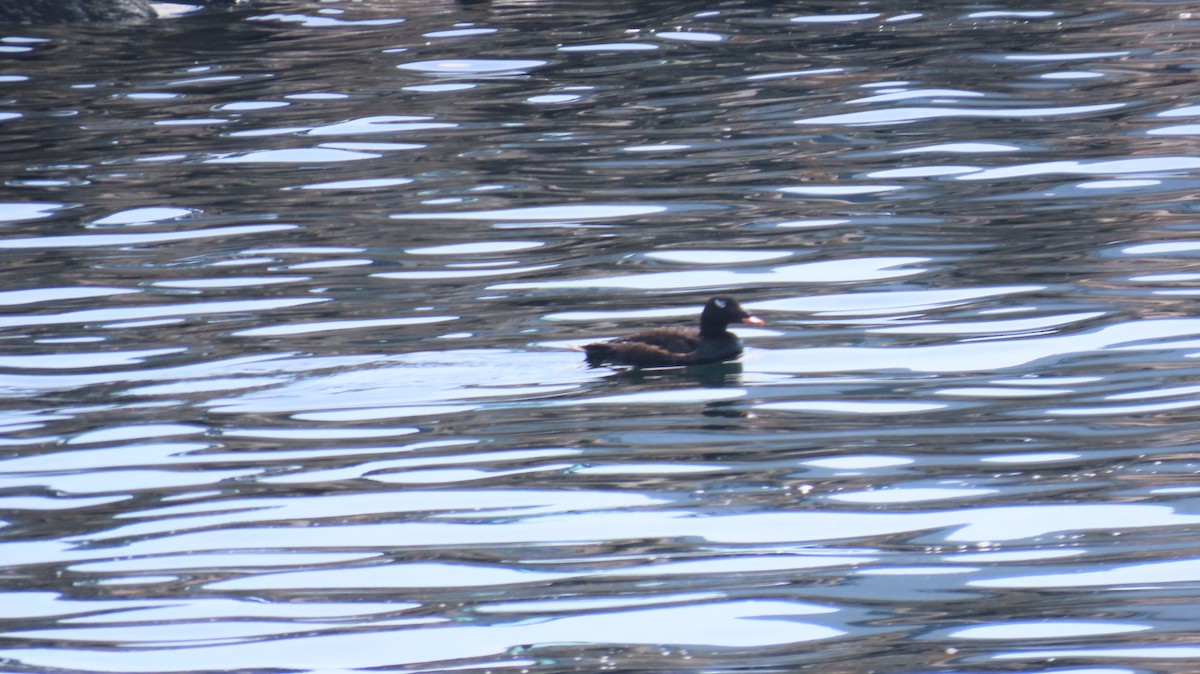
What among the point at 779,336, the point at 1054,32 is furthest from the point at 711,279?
the point at 1054,32

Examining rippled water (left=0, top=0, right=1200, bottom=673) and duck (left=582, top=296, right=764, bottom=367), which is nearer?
rippled water (left=0, top=0, right=1200, bottom=673)

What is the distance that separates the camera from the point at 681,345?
426 inches

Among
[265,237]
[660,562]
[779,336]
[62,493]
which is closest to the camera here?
[660,562]

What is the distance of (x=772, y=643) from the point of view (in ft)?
22.1

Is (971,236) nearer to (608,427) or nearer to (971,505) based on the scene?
(608,427)

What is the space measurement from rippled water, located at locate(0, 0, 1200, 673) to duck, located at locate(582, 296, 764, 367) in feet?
0.37

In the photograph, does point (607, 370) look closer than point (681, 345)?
Yes

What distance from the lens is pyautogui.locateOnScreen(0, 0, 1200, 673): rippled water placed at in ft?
23.2

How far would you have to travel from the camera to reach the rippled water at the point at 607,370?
23.2ft

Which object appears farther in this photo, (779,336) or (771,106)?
(771,106)

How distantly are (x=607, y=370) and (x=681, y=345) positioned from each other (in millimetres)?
534

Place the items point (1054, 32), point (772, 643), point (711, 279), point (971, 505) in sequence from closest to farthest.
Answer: point (772, 643), point (971, 505), point (711, 279), point (1054, 32)

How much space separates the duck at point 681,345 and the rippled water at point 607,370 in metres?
0.11

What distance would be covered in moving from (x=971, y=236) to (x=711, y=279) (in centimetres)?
212
